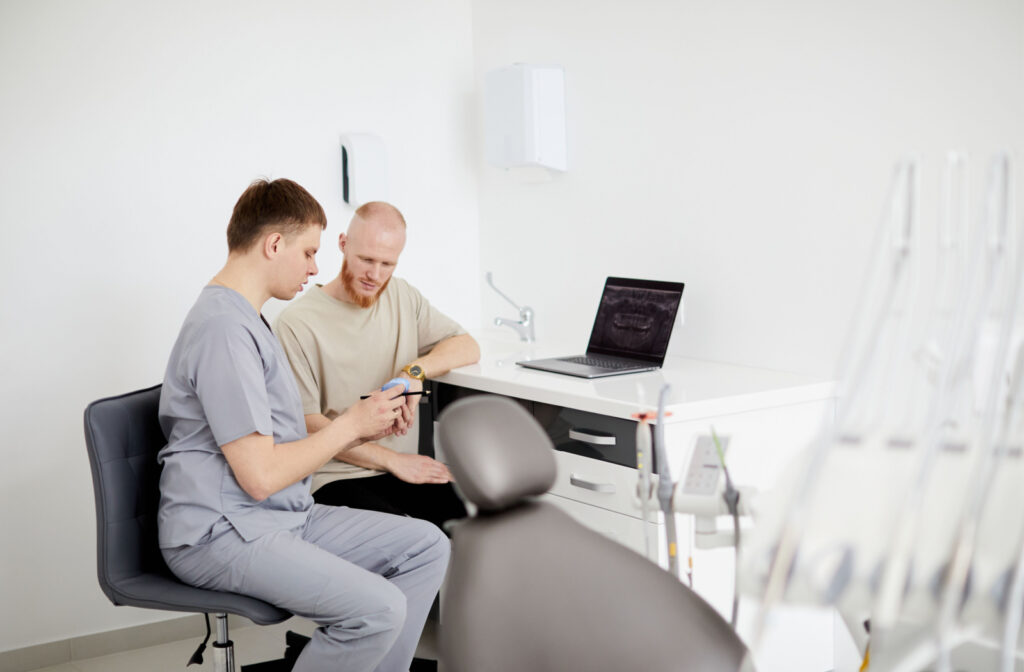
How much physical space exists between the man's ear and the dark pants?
0.66 metres

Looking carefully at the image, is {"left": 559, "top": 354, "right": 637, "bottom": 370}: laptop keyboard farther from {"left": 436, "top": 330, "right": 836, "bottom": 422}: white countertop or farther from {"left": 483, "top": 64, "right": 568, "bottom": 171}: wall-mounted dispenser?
{"left": 483, "top": 64, "right": 568, "bottom": 171}: wall-mounted dispenser

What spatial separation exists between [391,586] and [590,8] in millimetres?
1893

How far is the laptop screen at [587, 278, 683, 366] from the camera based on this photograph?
2453 millimetres

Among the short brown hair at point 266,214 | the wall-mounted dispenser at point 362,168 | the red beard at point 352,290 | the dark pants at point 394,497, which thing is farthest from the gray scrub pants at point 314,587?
the wall-mounted dispenser at point 362,168

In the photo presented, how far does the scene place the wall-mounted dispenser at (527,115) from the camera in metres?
2.92

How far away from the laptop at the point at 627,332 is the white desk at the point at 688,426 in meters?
0.08

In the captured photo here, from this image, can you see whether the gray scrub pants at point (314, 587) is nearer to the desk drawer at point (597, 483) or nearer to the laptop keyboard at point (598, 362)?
the desk drawer at point (597, 483)

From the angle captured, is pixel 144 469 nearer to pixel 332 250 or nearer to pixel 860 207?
pixel 332 250

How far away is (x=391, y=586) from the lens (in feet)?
5.99

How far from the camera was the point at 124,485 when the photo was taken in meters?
1.84

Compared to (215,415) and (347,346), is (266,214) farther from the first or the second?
(347,346)

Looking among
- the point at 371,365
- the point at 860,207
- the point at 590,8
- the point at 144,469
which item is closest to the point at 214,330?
the point at 144,469

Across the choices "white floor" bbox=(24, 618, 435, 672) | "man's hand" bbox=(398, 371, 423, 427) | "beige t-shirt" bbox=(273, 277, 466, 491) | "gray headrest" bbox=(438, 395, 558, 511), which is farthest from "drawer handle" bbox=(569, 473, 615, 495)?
"gray headrest" bbox=(438, 395, 558, 511)

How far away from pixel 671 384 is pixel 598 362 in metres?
0.33
